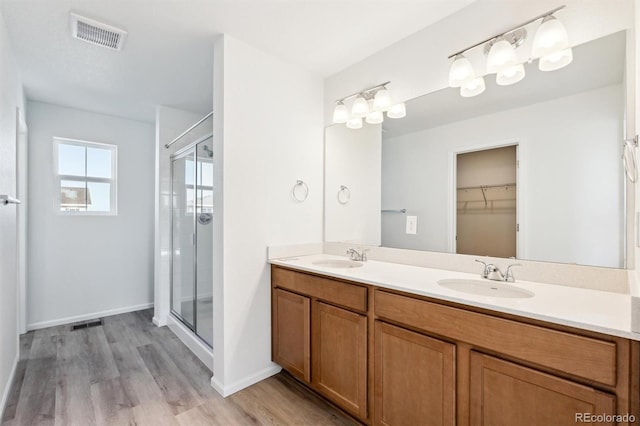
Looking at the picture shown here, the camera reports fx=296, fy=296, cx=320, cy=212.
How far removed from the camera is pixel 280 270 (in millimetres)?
2203

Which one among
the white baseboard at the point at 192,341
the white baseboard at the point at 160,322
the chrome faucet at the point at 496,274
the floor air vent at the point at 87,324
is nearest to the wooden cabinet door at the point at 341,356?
the chrome faucet at the point at 496,274

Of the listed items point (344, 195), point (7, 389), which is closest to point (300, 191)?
point (344, 195)

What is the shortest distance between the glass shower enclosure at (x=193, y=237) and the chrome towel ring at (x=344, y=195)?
1158 mm

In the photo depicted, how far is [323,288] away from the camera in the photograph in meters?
1.86

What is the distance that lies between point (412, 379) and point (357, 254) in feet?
3.46

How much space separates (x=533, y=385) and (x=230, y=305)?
Answer: 171 cm

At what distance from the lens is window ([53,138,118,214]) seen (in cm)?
338

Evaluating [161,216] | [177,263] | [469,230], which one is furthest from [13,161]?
[469,230]

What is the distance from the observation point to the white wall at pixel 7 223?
183 centimetres

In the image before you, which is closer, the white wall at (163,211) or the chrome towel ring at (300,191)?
the chrome towel ring at (300,191)

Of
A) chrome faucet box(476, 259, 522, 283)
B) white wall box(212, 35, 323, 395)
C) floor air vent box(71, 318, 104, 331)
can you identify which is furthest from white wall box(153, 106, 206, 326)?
chrome faucet box(476, 259, 522, 283)

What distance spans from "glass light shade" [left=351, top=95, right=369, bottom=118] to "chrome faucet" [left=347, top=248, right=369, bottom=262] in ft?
3.53

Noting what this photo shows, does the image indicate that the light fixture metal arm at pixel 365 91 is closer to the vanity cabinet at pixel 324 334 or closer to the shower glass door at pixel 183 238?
the vanity cabinet at pixel 324 334

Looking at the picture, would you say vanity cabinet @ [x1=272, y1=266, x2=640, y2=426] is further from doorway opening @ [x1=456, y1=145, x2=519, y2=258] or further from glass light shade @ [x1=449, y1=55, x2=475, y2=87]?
glass light shade @ [x1=449, y1=55, x2=475, y2=87]
